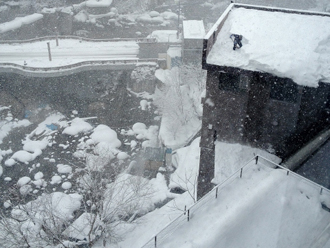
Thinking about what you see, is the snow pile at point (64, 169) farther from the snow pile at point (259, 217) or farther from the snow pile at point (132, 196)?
the snow pile at point (259, 217)

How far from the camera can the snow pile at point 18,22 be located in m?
36.3

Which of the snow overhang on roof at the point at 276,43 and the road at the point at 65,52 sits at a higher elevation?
the snow overhang on roof at the point at 276,43

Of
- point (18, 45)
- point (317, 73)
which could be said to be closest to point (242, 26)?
point (317, 73)

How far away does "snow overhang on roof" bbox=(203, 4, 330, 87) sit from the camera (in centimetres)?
845

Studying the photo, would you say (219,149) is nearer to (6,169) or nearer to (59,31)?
(6,169)

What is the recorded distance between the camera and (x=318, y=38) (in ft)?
30.9

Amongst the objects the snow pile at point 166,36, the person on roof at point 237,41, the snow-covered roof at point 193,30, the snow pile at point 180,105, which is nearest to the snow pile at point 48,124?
the snow pile at point 180,105

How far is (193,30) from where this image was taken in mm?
27344

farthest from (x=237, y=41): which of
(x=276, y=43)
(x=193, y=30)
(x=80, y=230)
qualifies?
(x=193, y=30)

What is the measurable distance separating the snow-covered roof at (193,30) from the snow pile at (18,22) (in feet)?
68.8

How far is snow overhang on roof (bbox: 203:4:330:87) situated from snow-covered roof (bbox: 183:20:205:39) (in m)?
14.9

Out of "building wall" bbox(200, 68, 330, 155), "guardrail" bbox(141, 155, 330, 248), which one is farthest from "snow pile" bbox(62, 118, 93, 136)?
"guardrail" bbox(141, 155, 330, 248)

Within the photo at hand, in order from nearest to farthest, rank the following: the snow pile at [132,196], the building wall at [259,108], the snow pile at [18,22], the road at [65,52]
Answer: the building wall at [259,108] < the snow pile at [132,196] < the road at [65,52] < the snow pile at [18,22]

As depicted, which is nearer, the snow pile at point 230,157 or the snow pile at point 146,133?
the snow pile at point 230,157
